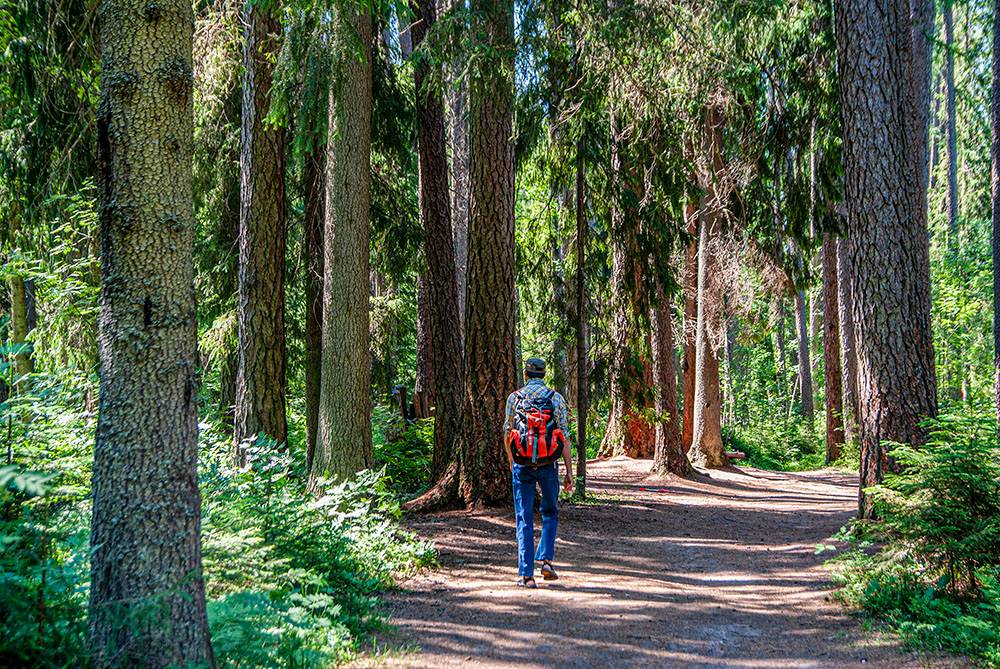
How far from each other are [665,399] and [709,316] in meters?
2.22

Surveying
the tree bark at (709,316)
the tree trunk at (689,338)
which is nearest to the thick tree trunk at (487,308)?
the tree bark at (709,316)

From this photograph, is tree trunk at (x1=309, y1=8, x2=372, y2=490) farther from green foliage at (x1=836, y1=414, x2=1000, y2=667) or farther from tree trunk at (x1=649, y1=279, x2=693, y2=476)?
tree trunk at (x1=649, y1=279, x2=693, y2=476)

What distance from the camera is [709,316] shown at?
14742 millimetres

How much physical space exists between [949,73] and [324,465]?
3881 cm

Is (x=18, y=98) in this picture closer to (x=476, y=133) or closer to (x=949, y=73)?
(x=476, y=133)

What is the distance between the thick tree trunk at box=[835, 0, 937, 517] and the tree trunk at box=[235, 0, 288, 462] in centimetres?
672

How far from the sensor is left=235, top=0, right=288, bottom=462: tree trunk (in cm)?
930

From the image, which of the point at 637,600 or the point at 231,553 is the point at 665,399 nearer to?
the point at 637,600

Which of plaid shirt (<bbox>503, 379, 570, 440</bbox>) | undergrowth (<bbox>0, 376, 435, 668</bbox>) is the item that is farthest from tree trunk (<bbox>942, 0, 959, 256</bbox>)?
undergrowth (<bbox>0, 376, 435, 668</bbox>)

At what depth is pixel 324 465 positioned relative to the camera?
26.3 ft

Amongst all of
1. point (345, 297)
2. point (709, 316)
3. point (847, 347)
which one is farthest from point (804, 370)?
point (345, 297)

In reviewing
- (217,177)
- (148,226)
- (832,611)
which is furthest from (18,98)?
(832,611)

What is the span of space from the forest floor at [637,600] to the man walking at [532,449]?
0.48 m

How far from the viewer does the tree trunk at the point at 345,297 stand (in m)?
8.05
